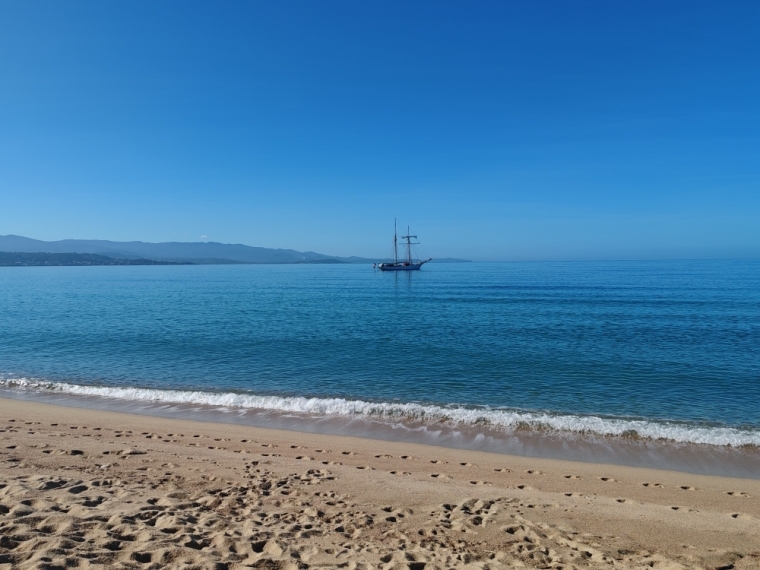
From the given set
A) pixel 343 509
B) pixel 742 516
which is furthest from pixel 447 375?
pixel 343 509

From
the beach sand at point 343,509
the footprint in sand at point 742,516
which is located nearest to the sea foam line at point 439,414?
the beach sand at point 343,509

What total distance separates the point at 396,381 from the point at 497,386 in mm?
4172

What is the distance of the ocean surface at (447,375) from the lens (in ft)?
44.2

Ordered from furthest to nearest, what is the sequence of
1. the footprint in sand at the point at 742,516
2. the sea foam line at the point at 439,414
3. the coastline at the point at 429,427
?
the sea foam line at the point at 439,414 < the coastline at the point at 429,427 < the footprint in sand at the point at 742,516

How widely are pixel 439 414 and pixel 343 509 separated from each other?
25.8 ft

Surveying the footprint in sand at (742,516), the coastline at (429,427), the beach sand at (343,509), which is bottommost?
the coastline at (429,427)

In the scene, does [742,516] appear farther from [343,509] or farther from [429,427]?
[429,427]

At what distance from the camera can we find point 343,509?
764 centimetres

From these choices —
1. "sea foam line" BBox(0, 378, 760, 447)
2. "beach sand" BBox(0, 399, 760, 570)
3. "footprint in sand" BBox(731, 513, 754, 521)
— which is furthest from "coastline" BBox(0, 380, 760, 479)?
"footprint in sand" BBox(731, 513, 754, 521)

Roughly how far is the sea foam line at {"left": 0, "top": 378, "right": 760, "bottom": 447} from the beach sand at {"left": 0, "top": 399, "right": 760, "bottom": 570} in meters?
2.89

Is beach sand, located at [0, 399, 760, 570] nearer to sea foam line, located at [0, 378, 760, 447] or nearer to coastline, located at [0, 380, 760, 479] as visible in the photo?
coastline, located at [0, 380, 760, 479]

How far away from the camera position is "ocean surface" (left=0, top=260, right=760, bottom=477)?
44.2 ft

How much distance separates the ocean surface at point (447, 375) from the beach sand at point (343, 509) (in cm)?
243

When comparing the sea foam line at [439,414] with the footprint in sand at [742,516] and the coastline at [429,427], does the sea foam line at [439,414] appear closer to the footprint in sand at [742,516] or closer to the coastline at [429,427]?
the coastline at [429,427]
